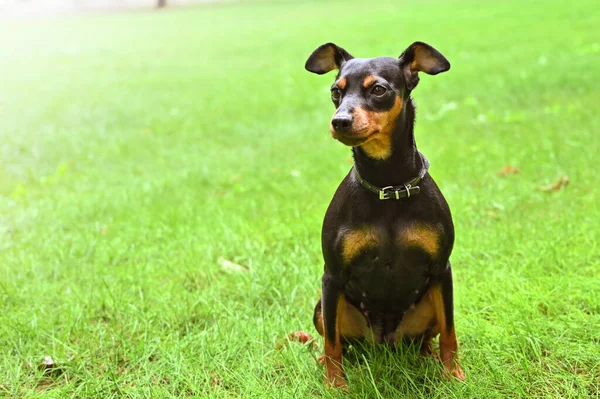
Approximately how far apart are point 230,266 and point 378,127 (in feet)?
6.01

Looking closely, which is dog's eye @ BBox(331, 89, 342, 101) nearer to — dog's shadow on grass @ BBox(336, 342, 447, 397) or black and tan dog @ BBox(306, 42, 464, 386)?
black and tan dog @ BBox(306, 42, 464, 386)

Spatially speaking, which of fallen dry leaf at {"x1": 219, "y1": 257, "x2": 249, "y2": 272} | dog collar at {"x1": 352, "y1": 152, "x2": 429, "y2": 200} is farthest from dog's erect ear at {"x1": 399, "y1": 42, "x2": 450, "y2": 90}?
fallen dry leaf at {"x1": 219, "y1": 257, "x2": 249, "y2": 272}

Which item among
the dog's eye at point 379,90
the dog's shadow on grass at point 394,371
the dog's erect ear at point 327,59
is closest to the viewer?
the dog's eye at point 379,90

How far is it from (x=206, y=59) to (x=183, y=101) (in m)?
4.56

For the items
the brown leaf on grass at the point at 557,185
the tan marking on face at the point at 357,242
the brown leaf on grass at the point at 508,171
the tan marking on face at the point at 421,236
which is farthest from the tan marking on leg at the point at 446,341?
the brown leaf on grass at the point at 508,171

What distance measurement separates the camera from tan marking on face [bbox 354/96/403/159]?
6.91 feet

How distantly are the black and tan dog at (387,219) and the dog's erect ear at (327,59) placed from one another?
2.6 inches

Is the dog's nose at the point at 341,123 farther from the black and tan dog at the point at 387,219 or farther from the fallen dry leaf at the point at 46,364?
the fallen dry leaf at the point at 46,364

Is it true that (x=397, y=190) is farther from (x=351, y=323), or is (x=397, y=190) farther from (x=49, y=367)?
(x=49, y=367)

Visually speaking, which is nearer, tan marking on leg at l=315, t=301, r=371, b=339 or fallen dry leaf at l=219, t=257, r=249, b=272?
tan marking on leg at l=315, t=301, r=371, b=339

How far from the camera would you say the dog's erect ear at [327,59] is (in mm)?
2541

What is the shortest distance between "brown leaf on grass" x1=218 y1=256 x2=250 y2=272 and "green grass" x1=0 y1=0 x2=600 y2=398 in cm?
4

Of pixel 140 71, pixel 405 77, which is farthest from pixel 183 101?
pixel 405 77

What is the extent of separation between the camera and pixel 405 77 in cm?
233
